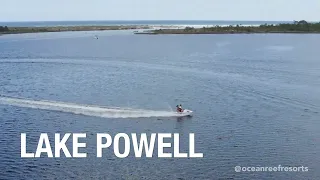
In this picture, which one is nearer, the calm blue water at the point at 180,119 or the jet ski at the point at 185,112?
the calm blue water at the point at 180,119

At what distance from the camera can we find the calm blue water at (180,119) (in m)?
39.3

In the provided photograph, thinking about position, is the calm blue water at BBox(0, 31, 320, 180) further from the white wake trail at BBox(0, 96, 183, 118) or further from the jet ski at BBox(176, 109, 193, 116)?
the jet ski at BBox(176, 109, 193, 116)

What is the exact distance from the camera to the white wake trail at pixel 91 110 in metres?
54.5

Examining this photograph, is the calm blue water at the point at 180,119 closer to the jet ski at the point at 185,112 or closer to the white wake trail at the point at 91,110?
the white wake trail at the point at 91,110

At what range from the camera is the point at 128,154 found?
138 feet

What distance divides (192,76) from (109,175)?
46.4m

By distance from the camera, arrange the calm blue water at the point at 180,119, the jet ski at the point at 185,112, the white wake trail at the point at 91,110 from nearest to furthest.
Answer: the calm blue water at the point at 180,119 → the white wake trail at the point at 91,110 → the jet ski at the point at 185,112

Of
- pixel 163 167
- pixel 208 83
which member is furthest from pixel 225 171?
pixel 208 83

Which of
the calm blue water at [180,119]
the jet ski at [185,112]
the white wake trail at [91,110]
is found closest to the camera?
the calm blue water at [180,119]

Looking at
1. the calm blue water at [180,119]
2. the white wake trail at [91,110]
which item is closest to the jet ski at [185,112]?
the white wake trail at [91,110]

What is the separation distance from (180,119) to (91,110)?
36.0ft

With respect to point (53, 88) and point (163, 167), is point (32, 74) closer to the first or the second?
point (53, 88)

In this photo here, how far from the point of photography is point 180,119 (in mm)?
53875

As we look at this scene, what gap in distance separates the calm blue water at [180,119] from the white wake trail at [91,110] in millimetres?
559
